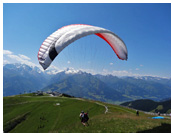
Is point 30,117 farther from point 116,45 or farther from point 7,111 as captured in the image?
point 116,45

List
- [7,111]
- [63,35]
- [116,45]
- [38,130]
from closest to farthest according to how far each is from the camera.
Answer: [63,35], [116,45], [38,130], [7,111]

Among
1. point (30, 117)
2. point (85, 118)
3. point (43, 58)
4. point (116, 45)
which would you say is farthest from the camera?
point (30, 117)

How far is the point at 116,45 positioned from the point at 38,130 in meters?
39.4

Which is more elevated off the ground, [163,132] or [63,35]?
[63,35]

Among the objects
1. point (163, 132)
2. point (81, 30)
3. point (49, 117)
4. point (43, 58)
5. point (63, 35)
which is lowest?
point (49, 117)

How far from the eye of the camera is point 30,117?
2243 inches

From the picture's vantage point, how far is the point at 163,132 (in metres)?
14.1

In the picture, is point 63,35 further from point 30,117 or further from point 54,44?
point 30,117

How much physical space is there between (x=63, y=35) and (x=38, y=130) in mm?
40448

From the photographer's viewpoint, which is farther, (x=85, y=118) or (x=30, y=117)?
(x=30, y=117)

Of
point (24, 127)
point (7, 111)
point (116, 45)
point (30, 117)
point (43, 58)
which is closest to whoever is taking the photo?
point (43, 58)

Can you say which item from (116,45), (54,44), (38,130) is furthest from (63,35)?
(38,130)

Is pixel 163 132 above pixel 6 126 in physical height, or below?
above

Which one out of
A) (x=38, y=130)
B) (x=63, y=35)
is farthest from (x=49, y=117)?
(x=63, y=35)
